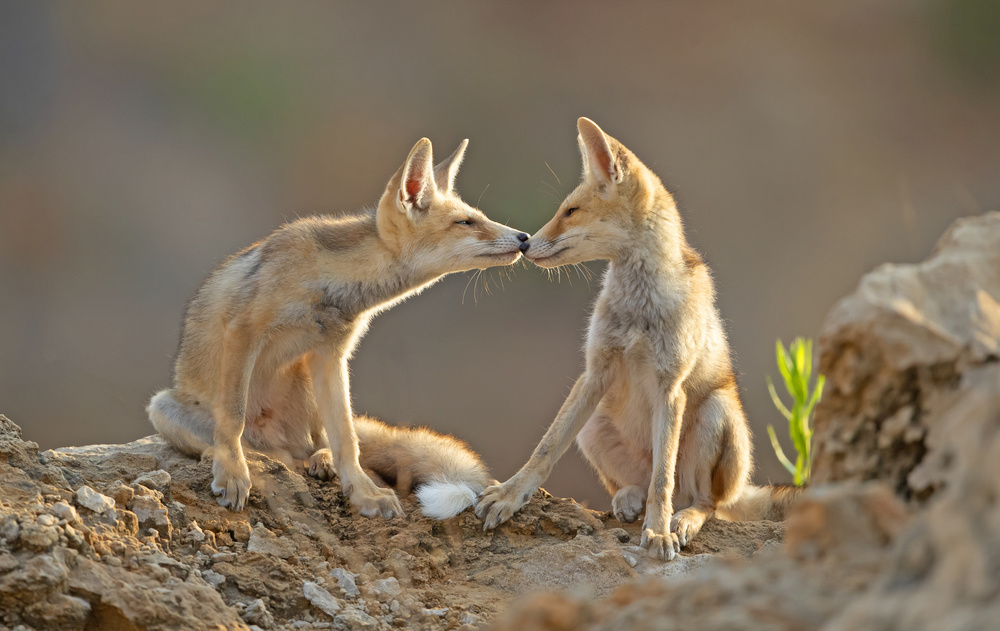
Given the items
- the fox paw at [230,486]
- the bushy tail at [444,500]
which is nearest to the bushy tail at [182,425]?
the fox paw at [230,486]

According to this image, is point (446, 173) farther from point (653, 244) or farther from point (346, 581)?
point (346, 581)

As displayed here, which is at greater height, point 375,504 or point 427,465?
point 427,465

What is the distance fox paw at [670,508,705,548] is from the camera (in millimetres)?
3838

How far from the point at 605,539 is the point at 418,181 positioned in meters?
2.06

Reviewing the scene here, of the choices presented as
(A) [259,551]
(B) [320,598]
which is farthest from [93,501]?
(B) [320,598]

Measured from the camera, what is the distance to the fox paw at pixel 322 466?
425 centimetres

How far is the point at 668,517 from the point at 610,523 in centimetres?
47

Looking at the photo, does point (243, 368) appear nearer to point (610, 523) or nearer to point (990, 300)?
point (610, 523)

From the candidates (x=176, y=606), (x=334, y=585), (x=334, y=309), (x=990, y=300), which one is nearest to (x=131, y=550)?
(x=176, y=606)

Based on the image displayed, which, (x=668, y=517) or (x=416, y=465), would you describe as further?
(x=416, y=465)

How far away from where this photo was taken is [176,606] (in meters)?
2.48

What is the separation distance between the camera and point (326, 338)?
412cm

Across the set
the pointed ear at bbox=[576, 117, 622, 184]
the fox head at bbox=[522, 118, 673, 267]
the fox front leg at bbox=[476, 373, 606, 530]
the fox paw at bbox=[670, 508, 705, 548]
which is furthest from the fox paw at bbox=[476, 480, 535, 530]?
the pointed ear at bbox=[576, 117, 622, 184]

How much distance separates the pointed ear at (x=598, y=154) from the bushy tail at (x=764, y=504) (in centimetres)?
185
